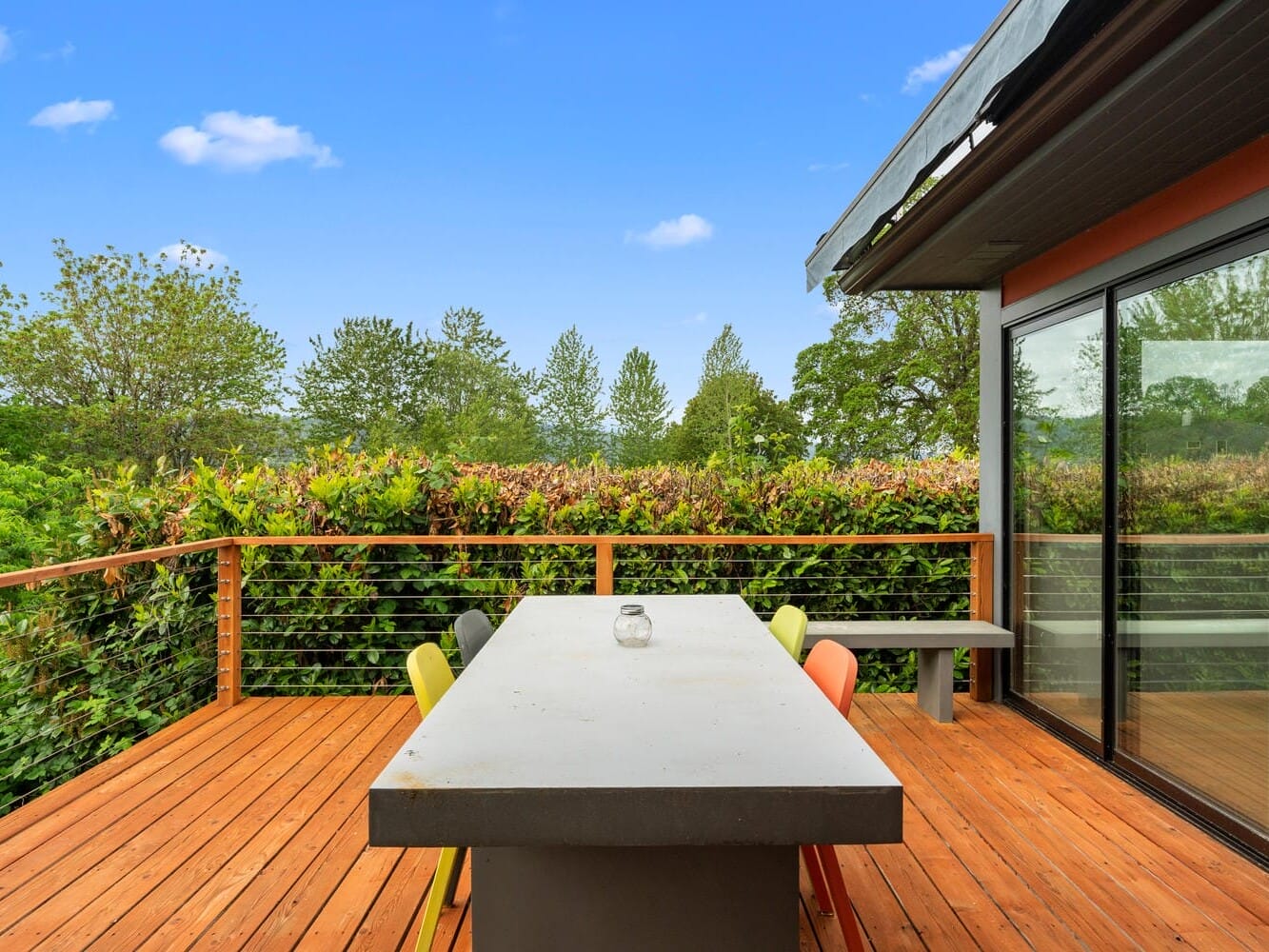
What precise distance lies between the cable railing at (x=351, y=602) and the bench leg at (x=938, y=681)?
498mm

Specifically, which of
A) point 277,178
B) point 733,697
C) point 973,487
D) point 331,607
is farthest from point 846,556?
point 277,178

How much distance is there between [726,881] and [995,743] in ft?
9.02

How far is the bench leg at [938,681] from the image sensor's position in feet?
13.6

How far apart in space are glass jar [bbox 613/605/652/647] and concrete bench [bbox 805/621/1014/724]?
6.74 ft

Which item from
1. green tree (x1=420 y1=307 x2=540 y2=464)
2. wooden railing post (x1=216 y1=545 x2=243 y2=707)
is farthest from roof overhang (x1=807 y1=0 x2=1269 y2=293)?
green tree (x1=420 y1=307 x2=540 y2=464)

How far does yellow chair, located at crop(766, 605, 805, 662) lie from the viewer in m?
2.55

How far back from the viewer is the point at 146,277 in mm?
18938

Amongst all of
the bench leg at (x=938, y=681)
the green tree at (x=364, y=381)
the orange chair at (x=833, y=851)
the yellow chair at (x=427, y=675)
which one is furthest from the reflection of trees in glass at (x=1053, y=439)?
the green tree at (x=364, y=381)

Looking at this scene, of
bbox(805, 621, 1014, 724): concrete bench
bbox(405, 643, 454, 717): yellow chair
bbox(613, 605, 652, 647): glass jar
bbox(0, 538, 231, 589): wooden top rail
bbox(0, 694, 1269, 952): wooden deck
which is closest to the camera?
bbox(405, 643, 454, 717): yellow chair

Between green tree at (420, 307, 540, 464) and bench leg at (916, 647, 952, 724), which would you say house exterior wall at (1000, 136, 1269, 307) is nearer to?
bench leg at (916, 647, 952, 724)

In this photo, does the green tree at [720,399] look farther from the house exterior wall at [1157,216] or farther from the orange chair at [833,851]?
the orange chair at [833,851]

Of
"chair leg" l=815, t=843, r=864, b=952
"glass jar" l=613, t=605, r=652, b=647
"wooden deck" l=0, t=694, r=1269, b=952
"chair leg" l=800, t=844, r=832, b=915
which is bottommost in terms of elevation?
"wooden deck" l=0, t=694, r=1269, b=952

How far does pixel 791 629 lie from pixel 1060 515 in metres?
2.04

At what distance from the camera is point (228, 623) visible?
4.40 m
